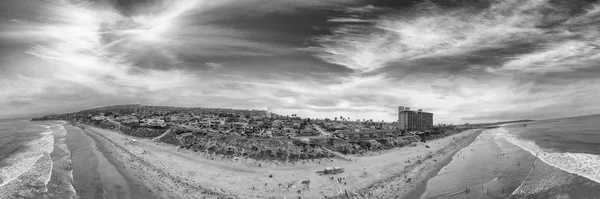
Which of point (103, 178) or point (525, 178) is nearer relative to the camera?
point (525, 178)

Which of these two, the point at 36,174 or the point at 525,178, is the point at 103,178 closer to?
the point at 36,174

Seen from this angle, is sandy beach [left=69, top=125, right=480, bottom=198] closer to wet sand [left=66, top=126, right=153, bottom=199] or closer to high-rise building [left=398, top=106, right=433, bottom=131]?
wet sand [left=66, top=126, right=153, bottom=199]

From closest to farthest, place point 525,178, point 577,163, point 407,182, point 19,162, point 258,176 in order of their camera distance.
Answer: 1. point 525,178
2. point 577,163
3. point 407,182
4. point 258,176
5. point 19,162

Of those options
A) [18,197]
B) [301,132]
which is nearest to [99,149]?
[18,197]

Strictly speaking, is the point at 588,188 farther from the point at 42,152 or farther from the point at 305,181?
the point at 42,152

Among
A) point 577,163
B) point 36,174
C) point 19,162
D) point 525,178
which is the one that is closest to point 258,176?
point 36,174

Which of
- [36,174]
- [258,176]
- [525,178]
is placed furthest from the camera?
[258,176]

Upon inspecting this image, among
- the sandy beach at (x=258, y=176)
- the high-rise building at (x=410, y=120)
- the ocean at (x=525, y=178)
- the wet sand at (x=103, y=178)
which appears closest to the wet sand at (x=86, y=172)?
the wet sand at (x=103, y=178)

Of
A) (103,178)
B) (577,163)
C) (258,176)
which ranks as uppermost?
(577,163)

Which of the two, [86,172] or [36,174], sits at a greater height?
[36,174]
